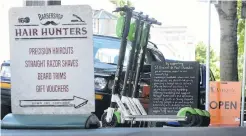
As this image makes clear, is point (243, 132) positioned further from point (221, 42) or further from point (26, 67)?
point (221, 42)

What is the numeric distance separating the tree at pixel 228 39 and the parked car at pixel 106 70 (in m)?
1.84

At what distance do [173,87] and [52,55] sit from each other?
293 centimetres

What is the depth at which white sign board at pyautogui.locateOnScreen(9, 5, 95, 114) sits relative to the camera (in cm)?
221

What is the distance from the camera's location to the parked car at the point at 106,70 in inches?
196

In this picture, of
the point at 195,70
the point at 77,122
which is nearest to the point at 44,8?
the point at 77,122

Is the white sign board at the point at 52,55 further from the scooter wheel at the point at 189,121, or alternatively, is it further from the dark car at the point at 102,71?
the dark car at the point at 102,71

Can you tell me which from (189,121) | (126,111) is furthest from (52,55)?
(126,111)

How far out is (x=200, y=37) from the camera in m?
13.1

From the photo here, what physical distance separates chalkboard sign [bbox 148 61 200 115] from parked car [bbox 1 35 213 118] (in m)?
0.17

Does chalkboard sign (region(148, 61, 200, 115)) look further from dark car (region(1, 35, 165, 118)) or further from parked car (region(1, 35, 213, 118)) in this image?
dark car (region(1, 35, 165, 118))

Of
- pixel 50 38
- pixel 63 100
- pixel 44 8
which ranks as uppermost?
pixel 44 8

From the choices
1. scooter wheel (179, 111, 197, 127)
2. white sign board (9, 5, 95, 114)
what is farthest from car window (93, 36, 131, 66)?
white sign board (9, 5, 95, 114)

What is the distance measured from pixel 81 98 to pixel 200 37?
440 inches

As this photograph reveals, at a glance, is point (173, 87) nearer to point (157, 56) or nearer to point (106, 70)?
point (106, 70)
